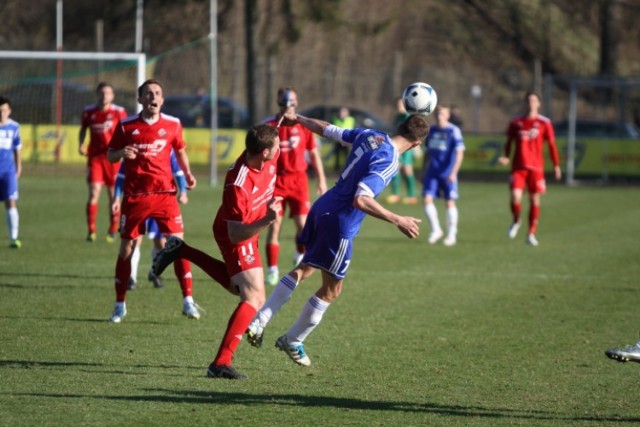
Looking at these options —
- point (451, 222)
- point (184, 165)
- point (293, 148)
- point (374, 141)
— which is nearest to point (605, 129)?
point (451, 222)

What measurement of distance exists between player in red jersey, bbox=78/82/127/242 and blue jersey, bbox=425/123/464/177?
15.7 ft

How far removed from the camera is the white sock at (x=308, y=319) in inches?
295

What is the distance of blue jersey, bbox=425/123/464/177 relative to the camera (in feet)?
53.1

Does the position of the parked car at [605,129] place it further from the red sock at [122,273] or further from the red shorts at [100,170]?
the red sock at [122,273]

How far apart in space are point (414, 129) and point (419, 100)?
0.92m

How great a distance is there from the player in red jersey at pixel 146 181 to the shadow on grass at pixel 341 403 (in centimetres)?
265

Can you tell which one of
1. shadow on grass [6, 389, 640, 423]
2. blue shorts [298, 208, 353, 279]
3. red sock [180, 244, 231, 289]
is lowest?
shadow on grass [6, 389, 640, 423]

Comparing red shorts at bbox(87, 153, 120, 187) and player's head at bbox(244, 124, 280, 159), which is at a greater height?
player's head at bbox(244, 124, 280, 159)

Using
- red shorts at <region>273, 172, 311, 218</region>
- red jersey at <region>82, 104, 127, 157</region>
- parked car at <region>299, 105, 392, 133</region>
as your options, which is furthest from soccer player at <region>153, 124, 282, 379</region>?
parked car at <region>299, 105, 392, 133</region>

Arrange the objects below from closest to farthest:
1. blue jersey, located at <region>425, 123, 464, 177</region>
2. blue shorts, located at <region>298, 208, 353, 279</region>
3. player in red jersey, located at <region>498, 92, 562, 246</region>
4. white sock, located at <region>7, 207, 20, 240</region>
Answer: blue shorts, located at <region>298, 208, 353, 279</region>, white sock, located at <region>7, 207, 20, 240</region>, blue jersey, located at <region>425, 123, 464, 177</region>, player in red jersey, located at <region>498, 92, 562, 246</region>

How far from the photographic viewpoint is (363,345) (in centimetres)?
862

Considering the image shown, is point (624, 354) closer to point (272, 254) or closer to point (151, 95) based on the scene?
point (151, 95)

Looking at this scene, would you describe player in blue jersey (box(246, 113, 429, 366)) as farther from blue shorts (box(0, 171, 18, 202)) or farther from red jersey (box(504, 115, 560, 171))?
red jersey (box(504, 115, 560, 171))

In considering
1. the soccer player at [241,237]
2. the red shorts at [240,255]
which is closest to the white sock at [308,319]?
the soccer player at [241,237]
